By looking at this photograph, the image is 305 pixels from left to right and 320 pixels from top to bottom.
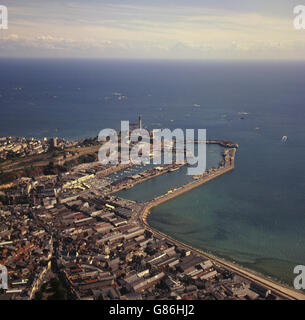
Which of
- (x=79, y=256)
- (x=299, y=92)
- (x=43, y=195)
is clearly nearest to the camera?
(x=79, y=256)

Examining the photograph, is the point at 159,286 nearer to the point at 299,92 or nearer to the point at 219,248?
the point at 219,248

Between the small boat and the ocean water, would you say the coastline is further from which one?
the small boat

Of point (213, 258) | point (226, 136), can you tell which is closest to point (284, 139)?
point (226, 136)

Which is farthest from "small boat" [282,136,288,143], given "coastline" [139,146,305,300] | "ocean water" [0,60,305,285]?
"coastline" [139,146,305,300]

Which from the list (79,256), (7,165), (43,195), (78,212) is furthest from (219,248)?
(7,165)

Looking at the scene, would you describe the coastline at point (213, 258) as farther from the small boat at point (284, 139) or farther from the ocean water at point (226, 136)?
the small boat at point (284, 139)

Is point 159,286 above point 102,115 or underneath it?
underneath

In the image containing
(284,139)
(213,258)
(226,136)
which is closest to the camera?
(213,258)

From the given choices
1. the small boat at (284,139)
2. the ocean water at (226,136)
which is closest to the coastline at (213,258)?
the ocean water at (226,136)

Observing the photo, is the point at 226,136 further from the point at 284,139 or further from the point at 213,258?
the point at 213,258
